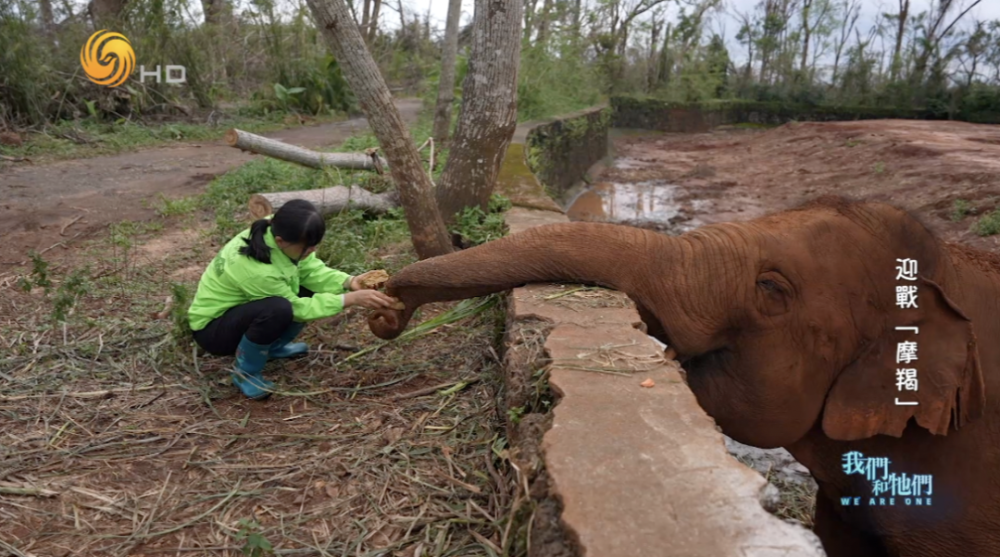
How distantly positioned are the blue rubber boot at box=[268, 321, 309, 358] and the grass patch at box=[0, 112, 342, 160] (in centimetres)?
962

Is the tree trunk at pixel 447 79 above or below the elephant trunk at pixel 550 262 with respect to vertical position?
above

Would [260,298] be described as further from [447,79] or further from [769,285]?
[447,79]

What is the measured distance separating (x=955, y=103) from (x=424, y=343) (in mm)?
26124

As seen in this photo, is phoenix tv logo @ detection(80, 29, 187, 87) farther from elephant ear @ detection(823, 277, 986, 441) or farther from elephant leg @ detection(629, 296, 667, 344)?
elephant ear @ detection(823, 277, 986, 441)

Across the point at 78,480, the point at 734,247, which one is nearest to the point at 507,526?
the point at 734,247

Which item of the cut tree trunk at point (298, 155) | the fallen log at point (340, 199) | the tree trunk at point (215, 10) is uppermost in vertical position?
the tree trunk at point (215, 10)

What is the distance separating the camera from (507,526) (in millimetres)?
2205

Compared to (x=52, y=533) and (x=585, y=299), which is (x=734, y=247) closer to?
(x=585, y=299)

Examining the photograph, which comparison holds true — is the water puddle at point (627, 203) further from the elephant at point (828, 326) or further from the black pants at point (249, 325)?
the elephant at point (828, 326)

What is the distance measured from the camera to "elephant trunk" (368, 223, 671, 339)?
3.01m

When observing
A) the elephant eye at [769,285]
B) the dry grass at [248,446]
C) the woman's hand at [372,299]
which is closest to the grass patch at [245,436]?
the dry grass at [248,446]

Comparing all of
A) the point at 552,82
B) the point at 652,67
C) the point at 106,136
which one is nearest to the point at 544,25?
the point at 552,82

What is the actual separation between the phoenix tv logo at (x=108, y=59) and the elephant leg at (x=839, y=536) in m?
15.5

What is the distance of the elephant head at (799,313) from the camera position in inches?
111
